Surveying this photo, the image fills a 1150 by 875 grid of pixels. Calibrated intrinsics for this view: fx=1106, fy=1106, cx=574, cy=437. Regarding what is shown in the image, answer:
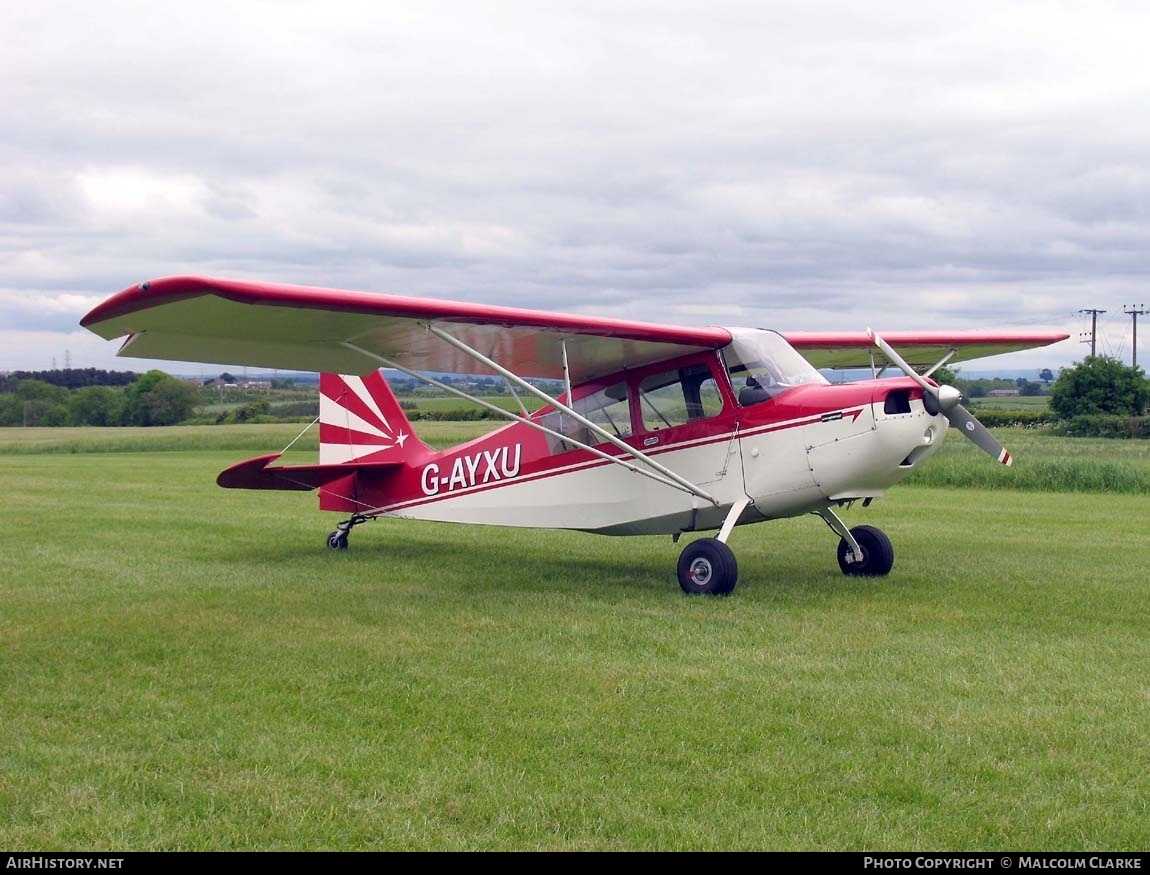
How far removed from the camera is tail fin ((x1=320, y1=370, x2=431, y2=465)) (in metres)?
12.9

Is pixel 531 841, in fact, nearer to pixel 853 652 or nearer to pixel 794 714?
pixel 794 714

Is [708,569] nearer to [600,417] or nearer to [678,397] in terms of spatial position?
[678,397]

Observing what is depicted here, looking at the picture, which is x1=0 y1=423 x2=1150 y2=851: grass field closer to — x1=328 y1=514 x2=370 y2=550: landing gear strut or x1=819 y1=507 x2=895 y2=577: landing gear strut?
x1=819 y1=507 x2=895 y2=577: landing gear strut

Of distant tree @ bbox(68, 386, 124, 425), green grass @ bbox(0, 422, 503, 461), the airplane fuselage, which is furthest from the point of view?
distant tree @ bbox(68, 386, 124, 425)

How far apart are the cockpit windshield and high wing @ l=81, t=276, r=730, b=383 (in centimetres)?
19

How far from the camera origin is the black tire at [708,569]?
30.3 ft

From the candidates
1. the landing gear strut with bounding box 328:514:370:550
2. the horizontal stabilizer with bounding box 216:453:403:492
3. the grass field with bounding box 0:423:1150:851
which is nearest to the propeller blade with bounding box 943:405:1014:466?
the grass field with bounding box 0:423:1150:851

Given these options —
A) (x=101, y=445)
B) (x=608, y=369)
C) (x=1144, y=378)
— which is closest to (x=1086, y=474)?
(x=608, y=369)

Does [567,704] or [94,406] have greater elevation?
[94,406]

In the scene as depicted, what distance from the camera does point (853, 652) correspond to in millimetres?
7082

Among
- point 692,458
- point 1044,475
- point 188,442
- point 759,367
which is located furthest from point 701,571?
point 188,442

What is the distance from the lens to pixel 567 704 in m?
5.80

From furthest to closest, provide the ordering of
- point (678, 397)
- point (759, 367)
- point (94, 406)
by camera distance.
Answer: point (94, 406)
point (678, 397)
point (759, 367)

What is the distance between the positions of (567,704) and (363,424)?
7.94 meters
